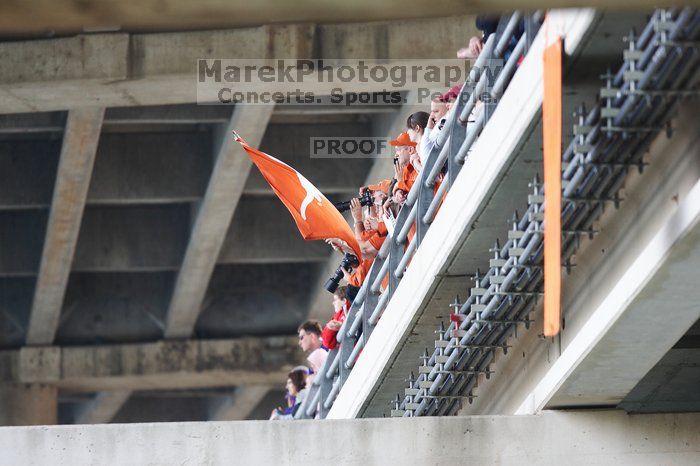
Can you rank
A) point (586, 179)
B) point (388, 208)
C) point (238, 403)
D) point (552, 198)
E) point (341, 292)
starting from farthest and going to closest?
point (238, 403) < point (341, 292) < point (388, 208) < point (586, 179) < point (552, 198)

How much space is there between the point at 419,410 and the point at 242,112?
781 centimetres

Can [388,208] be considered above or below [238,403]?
below

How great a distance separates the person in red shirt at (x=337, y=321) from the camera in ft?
44.3

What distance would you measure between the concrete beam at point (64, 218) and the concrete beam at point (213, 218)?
5.97ft

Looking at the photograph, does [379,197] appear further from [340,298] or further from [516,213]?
[516,213]

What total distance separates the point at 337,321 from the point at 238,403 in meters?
17.0

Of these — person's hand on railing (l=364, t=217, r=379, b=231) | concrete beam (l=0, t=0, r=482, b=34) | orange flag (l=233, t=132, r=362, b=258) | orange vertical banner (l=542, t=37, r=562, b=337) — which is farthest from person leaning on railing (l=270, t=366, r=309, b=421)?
concrete beam (l=0, t=0, r=482, b=34)

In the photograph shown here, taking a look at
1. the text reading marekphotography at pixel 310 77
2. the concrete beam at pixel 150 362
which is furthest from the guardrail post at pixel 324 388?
the concrete beam at pixel 150 362

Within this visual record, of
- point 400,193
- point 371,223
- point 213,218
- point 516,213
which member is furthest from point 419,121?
point 213,218

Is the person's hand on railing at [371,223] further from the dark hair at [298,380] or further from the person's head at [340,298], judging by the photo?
the dark hair at [298,380]

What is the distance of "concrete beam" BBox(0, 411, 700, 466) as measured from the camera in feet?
31.3

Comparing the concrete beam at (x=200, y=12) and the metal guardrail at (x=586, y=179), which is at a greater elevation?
the metal guardrail at (x=586, y=179)

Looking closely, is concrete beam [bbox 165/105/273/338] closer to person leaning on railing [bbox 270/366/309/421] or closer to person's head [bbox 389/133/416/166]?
person leaning on railing [bbox 270/366/309/421]

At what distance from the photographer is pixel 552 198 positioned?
6.36 metres
